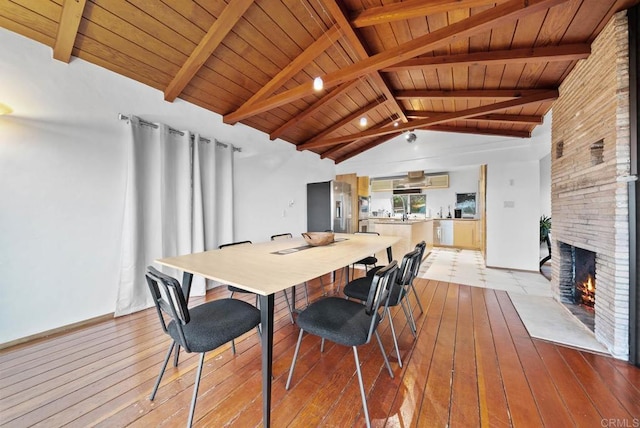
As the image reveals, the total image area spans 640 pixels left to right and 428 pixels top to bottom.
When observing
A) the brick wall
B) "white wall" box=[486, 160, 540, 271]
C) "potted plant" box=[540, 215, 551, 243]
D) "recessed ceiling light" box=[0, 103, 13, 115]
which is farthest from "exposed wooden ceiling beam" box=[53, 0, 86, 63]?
"potted plant" box=[540, 215, 551, 243]

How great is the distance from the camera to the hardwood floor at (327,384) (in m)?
1.24

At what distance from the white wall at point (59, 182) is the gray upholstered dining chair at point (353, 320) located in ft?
7.66

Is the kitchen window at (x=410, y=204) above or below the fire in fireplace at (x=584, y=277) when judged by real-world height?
above

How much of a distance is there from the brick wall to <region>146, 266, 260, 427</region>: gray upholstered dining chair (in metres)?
2.68

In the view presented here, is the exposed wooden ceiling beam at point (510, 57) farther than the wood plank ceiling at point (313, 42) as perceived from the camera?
Yes

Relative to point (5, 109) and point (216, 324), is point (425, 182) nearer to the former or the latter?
point (216, 324)

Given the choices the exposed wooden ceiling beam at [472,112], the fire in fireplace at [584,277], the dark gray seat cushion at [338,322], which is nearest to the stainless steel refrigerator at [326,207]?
the exposed wooden ceiling beam at [472,112]

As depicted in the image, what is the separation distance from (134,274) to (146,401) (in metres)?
1.61

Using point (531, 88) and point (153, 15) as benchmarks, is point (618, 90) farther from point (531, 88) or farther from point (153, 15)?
point (153, 15)

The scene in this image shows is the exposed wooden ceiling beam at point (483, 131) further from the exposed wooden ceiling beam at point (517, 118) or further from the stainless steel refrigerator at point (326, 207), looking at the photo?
the stainless steel refrigerator at point (326, 207)

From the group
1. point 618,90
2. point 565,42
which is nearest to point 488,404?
point 618,90

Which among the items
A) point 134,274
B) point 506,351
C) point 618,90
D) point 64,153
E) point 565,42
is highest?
point 565,42

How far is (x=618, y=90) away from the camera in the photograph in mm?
1677

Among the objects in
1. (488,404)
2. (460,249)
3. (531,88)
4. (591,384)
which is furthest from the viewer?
(460,249)
